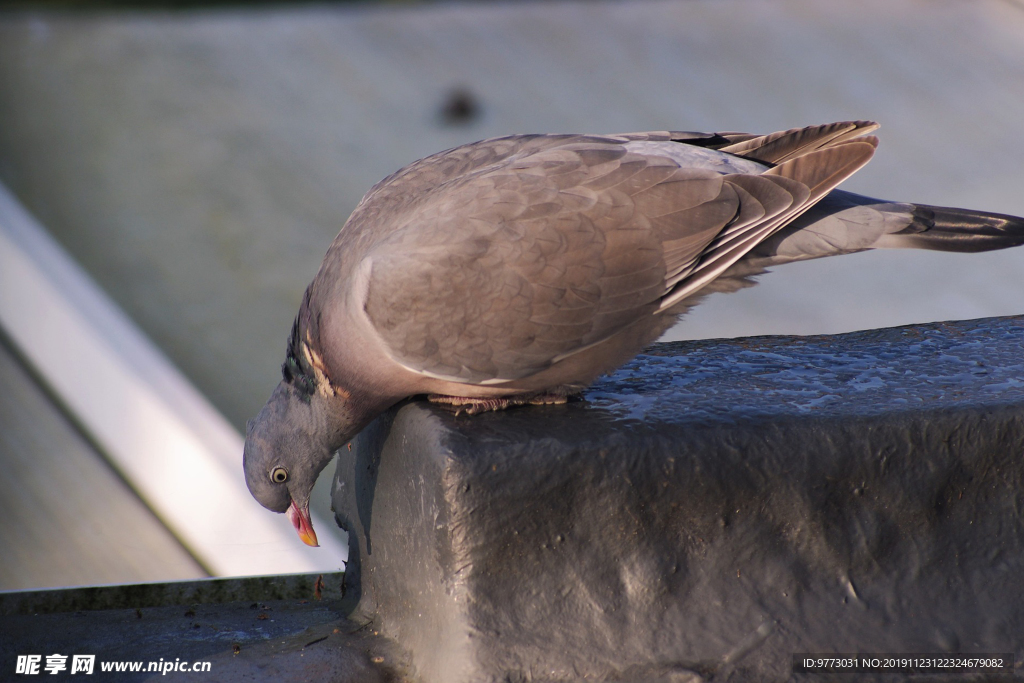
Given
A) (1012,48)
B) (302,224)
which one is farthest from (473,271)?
(1012,48)

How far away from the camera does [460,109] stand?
331 inches

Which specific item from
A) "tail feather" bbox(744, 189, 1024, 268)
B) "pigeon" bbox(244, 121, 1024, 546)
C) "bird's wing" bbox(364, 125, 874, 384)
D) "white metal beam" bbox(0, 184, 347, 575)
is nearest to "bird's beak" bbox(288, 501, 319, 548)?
"pigeon" bbox(244, 121, 1024, 546)

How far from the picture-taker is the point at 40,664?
9.49 ft

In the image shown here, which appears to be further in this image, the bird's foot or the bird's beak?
the bird's beak

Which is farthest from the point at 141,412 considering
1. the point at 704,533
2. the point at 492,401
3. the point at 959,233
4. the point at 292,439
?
the point at 959,233

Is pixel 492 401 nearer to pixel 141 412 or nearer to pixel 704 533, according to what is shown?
pixel 704 533

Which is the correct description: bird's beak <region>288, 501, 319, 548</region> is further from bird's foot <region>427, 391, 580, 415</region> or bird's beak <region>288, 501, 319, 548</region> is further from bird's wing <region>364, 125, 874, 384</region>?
bird's wing <region>364, 125, 874, 384</region>

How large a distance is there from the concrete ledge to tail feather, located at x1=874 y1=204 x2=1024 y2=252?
41 centimetres

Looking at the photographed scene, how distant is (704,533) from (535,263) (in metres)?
0.82

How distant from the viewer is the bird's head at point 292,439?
2939mm

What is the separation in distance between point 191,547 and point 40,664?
7.96 ft

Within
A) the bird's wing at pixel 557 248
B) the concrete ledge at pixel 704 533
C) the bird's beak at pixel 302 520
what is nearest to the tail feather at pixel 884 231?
the bird's wing at pixel 557 248

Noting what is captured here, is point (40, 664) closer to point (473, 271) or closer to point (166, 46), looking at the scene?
point (473, 271)

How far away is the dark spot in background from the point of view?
836cm
